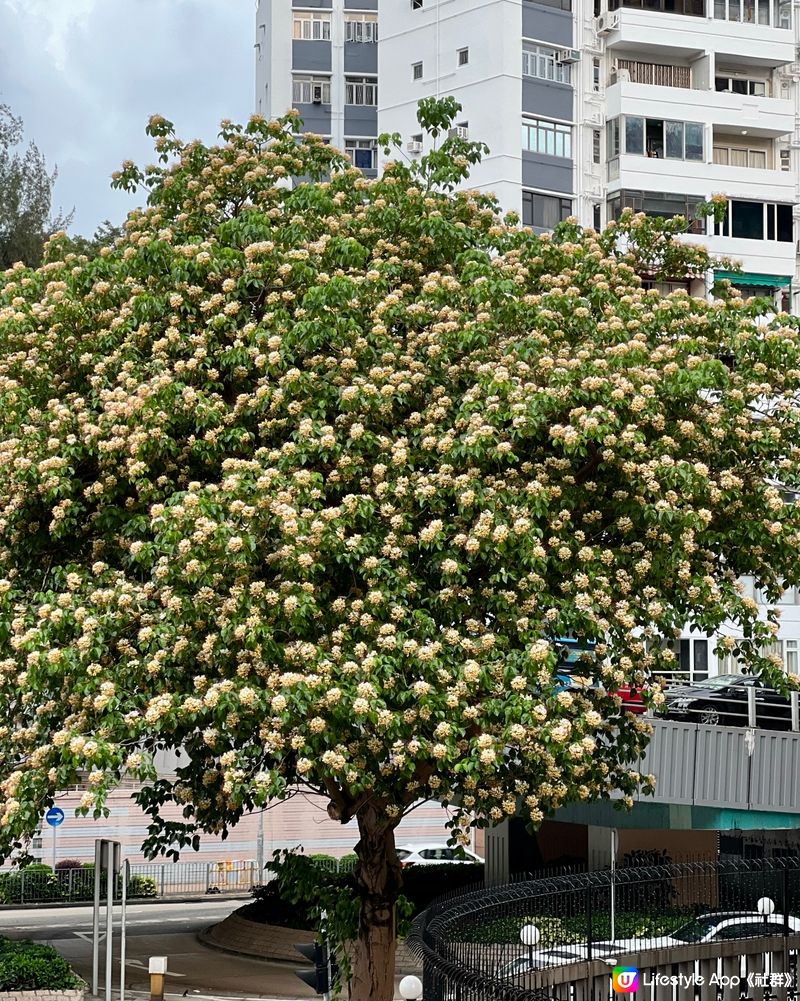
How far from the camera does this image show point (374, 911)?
1850cm

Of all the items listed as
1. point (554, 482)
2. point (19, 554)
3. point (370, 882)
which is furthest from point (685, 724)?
point (19, 554)

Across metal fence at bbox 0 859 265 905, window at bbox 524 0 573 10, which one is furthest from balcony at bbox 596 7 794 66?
metal fence at bbox 0 859 265 905

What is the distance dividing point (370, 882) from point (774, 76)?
39015 millimetres

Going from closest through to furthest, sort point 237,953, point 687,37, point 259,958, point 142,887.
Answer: point 259,958
point 237,953
point 142,887
point 687,37

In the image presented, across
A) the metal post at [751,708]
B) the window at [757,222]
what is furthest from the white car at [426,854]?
the window at [757,222]

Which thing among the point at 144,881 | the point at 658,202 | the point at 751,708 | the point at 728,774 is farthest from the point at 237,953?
the point at 658,202

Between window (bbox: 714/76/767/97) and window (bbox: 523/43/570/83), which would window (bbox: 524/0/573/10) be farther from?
window (bbox: 714/76/767/97)

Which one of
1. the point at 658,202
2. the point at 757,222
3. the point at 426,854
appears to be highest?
the point at 658,202

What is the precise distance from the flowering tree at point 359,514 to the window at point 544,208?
3066 centimetres

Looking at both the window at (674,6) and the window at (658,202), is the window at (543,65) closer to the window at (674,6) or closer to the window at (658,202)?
the window at (674,6)

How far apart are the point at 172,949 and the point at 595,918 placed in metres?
17.3

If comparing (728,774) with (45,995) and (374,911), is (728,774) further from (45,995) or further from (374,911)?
(45,995)

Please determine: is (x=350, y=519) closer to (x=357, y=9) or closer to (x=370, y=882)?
(x=370, y=882)
